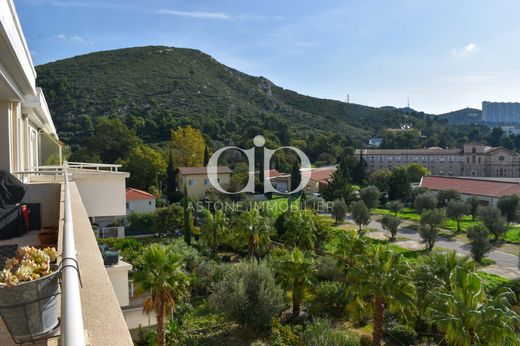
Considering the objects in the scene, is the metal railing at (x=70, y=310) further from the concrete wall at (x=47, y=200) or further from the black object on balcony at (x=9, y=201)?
the concrete wall at (x=47, y=200)

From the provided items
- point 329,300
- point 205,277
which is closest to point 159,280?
point 205,277

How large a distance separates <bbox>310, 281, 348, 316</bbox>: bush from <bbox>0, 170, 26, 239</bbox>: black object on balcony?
43.8ft

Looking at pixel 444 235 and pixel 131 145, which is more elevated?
pixel 131 145

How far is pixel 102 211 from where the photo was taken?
9.62 m

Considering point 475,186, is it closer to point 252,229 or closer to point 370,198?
point 370,198

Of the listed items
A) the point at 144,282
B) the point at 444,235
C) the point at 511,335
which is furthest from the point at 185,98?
the point at 511,335

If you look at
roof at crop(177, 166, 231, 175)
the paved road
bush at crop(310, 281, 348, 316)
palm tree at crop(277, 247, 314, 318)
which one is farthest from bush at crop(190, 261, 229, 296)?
roof at crop(177, 166, 231, 175)

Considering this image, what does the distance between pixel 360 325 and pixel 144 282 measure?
31.6 feet

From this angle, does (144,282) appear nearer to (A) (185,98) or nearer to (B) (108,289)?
(B) (108,289)

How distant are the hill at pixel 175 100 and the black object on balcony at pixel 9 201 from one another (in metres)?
51.7

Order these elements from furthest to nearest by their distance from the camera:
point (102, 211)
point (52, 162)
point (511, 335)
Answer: point (52, 162) → point (102, 211) → point (511, 335)

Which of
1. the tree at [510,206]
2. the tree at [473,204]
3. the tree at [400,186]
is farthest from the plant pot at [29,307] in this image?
the tree at [400,186]

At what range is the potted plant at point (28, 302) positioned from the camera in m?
2.10

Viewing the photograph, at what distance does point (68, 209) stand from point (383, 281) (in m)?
11.0
